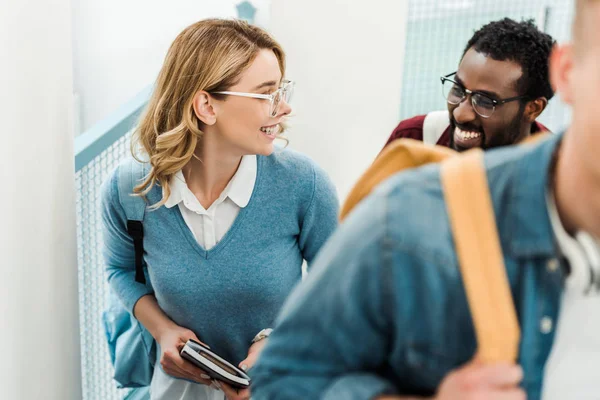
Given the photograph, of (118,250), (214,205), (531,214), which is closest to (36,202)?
(118,250)

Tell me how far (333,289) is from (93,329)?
2.07 meters

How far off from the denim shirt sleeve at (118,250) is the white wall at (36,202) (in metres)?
0.12

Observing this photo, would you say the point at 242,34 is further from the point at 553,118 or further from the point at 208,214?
the point at 553,118

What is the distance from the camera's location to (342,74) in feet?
9.80

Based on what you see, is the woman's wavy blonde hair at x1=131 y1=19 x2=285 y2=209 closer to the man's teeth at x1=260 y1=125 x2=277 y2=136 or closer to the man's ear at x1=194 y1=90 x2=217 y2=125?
the man's ear at x1=194 y1=90 x2=217 y2=125

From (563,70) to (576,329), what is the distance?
1.11 feet

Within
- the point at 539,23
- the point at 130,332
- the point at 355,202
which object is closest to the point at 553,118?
the point at 539,23

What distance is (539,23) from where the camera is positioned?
3.57m

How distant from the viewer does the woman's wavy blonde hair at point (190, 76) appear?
2.03m

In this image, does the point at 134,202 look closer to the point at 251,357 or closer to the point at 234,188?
the point at 234,188

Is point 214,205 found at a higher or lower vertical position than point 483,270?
lower

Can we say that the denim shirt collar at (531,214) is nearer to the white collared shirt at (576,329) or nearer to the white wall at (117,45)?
the white collared shirt at (576,329)

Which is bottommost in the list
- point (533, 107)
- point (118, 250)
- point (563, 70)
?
point (118, 250)

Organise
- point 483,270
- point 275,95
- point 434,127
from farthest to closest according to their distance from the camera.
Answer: point 434,127 → point 275,95 → point 483,270
